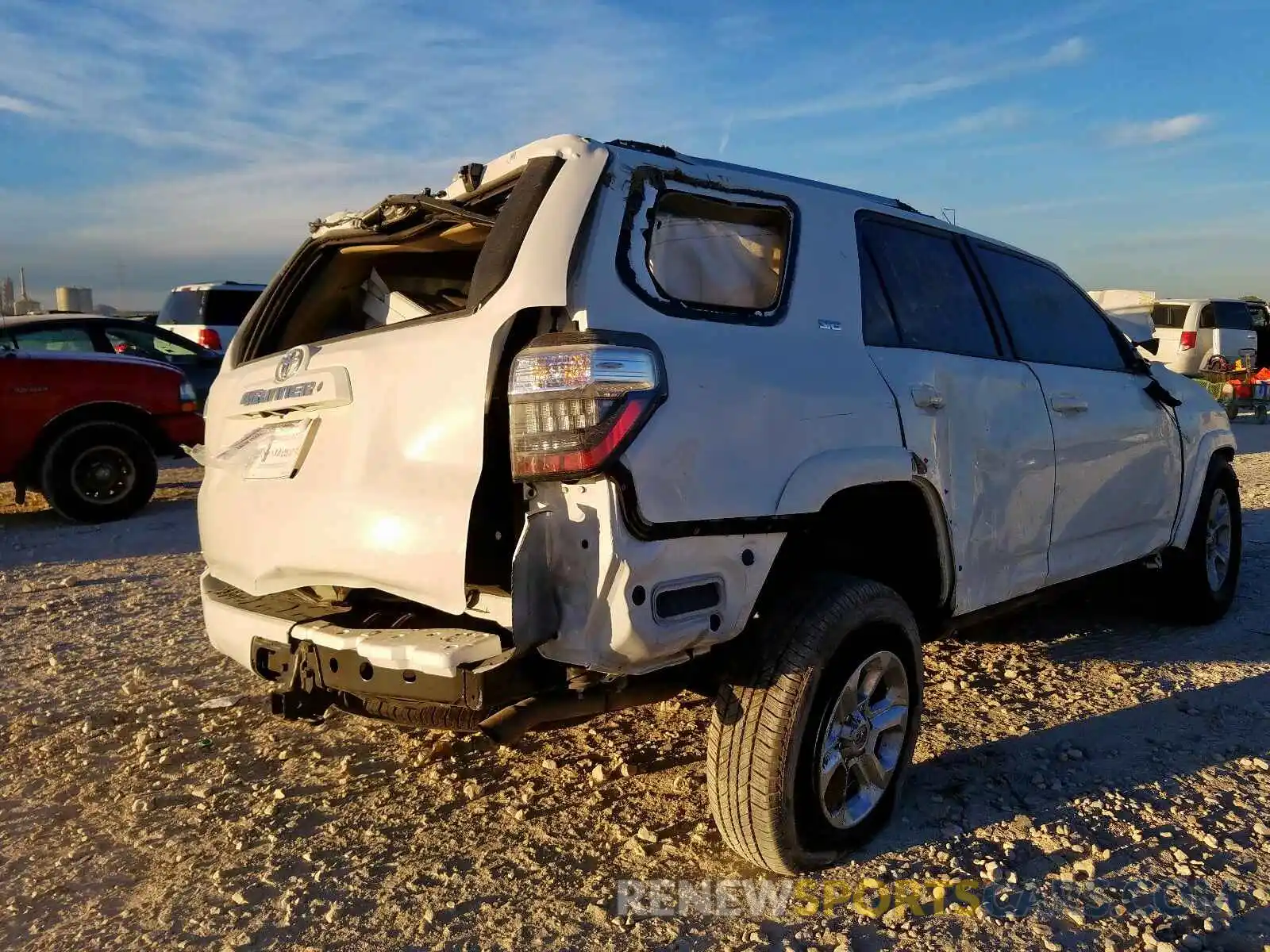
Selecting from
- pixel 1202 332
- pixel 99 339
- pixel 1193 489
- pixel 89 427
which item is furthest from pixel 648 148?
pixel 1202 332

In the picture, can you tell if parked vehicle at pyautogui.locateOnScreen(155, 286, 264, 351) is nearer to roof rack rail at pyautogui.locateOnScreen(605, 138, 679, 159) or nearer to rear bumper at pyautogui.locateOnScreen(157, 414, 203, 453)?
rear bumper at pyautogui.locateOnScreen(157, 414, 203, 453)

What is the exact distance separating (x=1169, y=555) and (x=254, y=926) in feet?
14.2

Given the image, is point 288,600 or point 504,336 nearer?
point 504,336

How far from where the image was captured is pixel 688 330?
2498 mm

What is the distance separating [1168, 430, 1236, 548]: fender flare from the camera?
4824mm

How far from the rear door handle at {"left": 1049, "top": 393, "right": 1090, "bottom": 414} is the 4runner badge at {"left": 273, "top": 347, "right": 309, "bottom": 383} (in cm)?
265

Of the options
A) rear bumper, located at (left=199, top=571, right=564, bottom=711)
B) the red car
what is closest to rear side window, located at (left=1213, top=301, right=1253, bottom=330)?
the red car

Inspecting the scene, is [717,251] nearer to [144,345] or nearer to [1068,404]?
[1068,404]

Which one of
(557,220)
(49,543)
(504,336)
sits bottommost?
(49,543)

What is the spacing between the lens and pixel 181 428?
843cm

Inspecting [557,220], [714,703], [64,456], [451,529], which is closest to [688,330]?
[557,220]

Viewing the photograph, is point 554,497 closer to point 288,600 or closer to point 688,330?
point 688,330

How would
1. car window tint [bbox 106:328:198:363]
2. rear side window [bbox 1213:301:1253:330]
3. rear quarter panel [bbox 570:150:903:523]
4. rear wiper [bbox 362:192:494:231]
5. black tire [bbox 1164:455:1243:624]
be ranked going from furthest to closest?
1. rear side window [bbox 1213:301:1253:330]
2. car window tint [bbox 106:328:198:363]
3. black tire [bbox 1164:455:1243:624]
4. rear wiper [bbox 362:192:494:231]
5. rear quarter panel [bbox 570:150:903:523]

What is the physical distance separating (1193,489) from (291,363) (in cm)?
413
